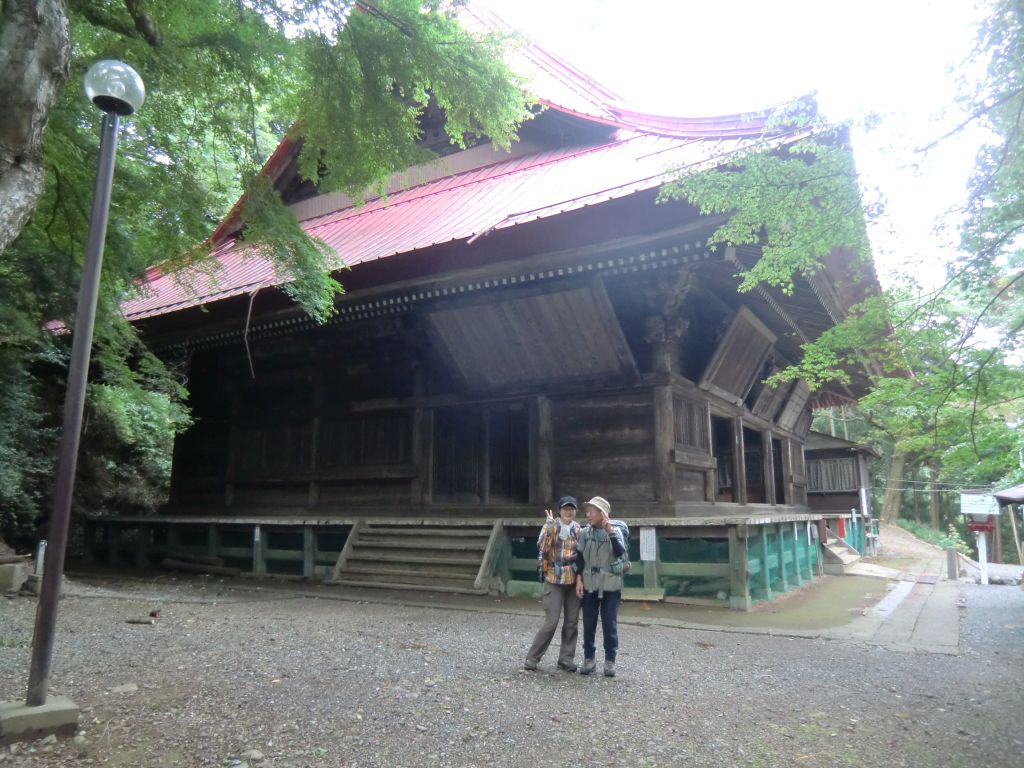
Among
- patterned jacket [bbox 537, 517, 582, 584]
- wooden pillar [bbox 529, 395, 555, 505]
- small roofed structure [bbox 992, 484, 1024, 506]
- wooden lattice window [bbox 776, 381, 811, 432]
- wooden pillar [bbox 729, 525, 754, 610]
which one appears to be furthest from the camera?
wooden lattice window [bbox 776, 381, 811, 432]

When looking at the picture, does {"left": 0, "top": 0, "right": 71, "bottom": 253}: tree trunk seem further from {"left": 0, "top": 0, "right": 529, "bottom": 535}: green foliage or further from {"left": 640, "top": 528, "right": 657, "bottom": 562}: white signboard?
{"left": 640, "top": 528, "right": 657, "bottom": 562}: white signboard

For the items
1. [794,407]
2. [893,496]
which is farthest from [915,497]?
[794,407]

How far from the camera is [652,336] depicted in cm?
823

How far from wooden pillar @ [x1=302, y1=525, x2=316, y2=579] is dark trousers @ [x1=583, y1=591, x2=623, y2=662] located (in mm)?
6360

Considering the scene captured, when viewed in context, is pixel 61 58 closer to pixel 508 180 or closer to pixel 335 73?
pixel 335 73

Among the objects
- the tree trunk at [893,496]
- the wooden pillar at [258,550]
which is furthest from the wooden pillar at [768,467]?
the tree trunk at [893,496]

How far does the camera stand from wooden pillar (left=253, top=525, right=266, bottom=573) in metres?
10.4

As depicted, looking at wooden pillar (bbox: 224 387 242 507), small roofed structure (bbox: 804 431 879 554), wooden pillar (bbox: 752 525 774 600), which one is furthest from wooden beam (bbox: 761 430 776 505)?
wooden pillar (bbox: 224 387 242 507)

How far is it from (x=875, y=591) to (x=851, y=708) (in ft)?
23.2

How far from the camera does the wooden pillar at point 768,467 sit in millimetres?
12359

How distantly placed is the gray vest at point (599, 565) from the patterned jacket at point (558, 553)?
8cm

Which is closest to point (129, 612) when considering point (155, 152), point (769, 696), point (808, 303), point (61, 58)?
point (155, 152)

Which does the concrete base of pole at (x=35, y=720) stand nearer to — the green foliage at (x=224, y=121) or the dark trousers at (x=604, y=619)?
the dark trousers at (x=604, y=619)

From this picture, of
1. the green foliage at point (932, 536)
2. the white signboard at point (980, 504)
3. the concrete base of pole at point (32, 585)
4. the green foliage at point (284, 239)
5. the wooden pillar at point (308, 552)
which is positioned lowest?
the green foliage at point (932, 536)
